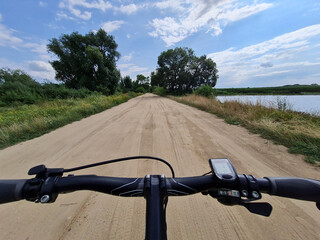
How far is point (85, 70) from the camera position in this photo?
66.5ft

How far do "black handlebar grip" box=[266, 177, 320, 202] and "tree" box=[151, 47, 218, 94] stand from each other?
3188cm

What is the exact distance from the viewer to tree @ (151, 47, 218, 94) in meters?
30.0

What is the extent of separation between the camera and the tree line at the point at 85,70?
13266 millimetres

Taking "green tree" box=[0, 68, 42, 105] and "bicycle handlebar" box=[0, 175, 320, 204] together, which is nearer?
"bicycle handlebar" box=[0, 175, 320, 204]

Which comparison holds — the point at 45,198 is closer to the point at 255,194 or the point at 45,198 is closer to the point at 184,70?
the point at 255,194

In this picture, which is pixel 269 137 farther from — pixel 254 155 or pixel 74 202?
pixel 74 202

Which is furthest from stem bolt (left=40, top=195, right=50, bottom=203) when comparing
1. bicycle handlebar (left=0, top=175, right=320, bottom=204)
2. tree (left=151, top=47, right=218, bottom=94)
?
tree (left=151, top=47, right=218, bottom=94)

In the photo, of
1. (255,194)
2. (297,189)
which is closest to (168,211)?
(255,194)

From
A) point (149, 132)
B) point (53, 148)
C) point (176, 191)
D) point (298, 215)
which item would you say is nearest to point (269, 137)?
point (298, 215)

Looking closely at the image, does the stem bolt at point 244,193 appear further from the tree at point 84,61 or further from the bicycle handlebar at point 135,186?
the tree at point 84,61

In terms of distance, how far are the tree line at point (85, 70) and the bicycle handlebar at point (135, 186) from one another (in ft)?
52.6

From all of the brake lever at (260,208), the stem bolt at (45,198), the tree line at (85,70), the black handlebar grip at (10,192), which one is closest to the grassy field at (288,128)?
the brake lever at (260,208)

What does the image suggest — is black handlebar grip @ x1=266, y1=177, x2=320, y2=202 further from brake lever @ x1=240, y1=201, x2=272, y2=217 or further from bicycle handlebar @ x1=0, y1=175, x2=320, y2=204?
brake lever @ x1=240, y1=201, x2=272, y2=217

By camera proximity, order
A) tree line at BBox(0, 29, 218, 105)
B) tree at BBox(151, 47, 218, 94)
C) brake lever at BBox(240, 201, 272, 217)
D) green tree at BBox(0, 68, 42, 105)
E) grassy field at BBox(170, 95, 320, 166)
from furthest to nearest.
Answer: tree at BBox(151, 47, 218, 94)
tree line at BBox(0, 29, 218, 105)
green tree at BBox(0, 68, 42, 105)
grassy field at BBox(170, 95, 320, 166)
brake lever at BBox(240, 201, 272, 217)
